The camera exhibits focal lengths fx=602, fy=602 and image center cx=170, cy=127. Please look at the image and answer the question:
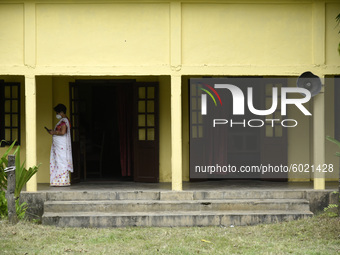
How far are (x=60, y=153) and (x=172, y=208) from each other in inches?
100

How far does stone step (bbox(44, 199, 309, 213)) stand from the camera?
10.4 m

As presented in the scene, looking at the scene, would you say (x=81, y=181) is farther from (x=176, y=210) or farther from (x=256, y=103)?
(x=256, y=103)

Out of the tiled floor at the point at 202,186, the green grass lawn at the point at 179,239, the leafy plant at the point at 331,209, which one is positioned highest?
the tiled floor at the point at 202,186

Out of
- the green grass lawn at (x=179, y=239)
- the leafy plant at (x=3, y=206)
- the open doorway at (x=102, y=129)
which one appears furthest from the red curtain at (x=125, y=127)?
the leafy plant at (x=3, y=206)

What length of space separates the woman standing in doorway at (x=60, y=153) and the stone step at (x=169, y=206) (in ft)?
3.59

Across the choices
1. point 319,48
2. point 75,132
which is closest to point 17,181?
point 75,132

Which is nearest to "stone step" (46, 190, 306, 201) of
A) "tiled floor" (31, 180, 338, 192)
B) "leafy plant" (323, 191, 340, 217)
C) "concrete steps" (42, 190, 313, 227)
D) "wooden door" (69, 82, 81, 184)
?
"concrete steps" (42, 190, 313, 227)

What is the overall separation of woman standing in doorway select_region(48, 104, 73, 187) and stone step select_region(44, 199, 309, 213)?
1094 mm

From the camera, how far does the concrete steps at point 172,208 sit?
10.1 m

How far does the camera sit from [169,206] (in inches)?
412

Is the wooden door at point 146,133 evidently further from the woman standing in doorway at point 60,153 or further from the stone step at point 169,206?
the stone step at point 169,206

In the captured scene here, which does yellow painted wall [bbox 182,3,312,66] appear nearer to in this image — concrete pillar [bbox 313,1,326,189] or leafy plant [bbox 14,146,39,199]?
concrete pillar [bbox 313,1,326,189]

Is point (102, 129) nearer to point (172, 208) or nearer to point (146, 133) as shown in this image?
point (146, 133)

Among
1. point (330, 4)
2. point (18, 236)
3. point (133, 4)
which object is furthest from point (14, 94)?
point (330, 4)
